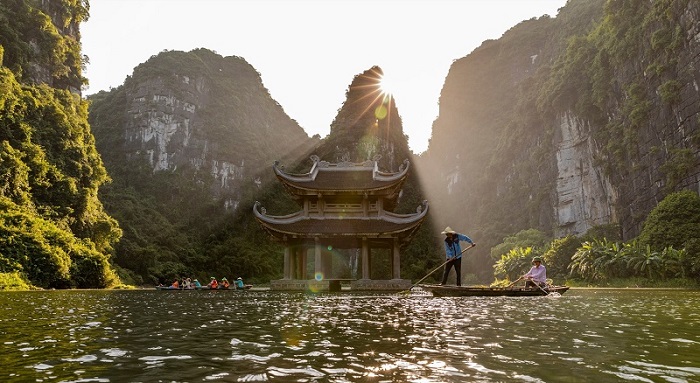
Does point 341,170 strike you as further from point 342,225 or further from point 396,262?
point 396,262

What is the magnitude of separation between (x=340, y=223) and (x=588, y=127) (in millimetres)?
42616

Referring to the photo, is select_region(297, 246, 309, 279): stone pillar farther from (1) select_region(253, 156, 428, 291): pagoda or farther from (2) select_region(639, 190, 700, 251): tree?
(2) select_region(639, 190, 700, 251): tree

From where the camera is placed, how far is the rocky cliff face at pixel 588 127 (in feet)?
116

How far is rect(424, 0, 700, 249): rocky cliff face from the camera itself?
116 feet

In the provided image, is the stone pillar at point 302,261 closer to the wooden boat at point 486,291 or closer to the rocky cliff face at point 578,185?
the wooden boat at point 486,291

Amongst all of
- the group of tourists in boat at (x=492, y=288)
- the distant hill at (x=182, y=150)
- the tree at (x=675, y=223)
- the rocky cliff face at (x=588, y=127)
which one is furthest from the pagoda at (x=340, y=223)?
the distant hill at (x=182, y=150)

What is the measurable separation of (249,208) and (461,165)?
5348 centimetres

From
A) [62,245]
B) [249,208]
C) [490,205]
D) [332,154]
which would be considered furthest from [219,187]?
[62,245]

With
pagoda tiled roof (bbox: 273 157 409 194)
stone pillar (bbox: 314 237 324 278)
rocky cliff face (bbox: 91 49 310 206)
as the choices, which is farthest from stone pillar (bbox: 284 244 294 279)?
rocky cliff face (bbox: 91 49 310 206)

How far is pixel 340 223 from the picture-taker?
24.5m

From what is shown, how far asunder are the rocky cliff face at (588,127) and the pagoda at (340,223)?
78.3 feet

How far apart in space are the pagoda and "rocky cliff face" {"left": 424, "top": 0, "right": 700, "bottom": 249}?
78.3 feet

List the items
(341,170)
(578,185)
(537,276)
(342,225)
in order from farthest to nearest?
(578,185)
(341,170)
(342,225)
(537,276)

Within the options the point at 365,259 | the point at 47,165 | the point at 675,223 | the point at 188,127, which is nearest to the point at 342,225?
the point at 365,259
